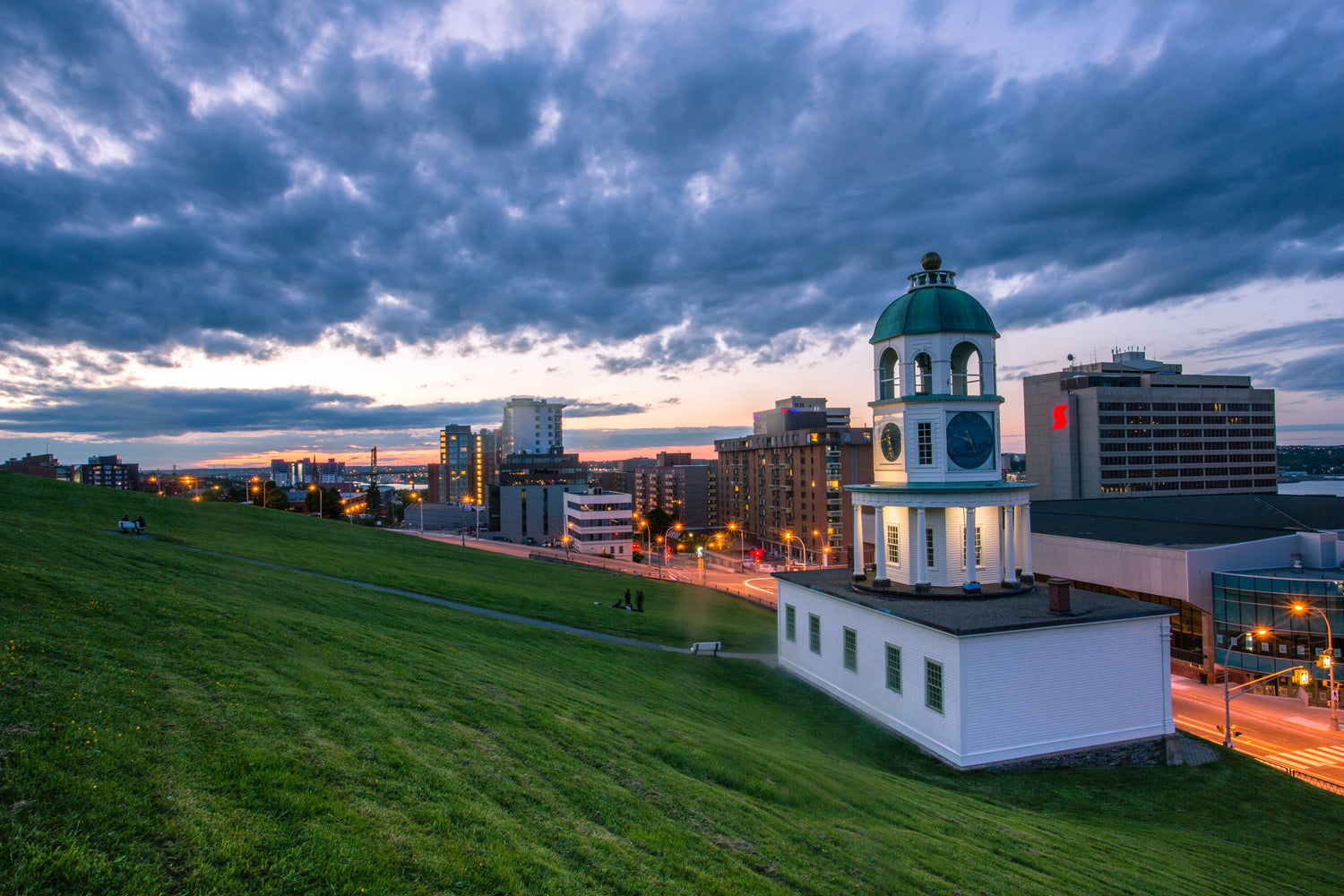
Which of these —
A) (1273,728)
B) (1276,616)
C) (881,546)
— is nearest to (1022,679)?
(881,546)

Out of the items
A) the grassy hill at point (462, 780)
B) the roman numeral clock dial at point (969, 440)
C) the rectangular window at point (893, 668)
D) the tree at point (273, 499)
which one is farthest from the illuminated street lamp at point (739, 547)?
the grassy hill at point (462, 780)

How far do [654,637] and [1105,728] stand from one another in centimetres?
2150

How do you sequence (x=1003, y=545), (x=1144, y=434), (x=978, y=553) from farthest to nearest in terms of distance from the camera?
(x=1144, y=434) → (x=978, y=553) → (x=1003, y=545)

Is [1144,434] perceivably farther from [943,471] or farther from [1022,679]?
[1022,679]

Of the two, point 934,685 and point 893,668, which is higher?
point 934,685

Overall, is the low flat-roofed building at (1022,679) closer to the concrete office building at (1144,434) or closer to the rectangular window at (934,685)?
the rectangular window at (934,685)

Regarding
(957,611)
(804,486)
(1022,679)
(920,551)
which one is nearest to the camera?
(1022,679)

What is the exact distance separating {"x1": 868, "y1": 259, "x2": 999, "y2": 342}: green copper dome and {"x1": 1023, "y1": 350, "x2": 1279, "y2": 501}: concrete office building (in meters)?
91.7

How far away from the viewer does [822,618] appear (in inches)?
1183

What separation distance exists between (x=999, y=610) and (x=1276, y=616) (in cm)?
3658

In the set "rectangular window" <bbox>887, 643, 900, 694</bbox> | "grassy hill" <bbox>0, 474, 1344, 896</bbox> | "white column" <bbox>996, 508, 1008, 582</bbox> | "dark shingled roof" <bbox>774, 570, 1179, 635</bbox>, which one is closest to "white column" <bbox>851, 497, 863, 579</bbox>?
"dark shingled roof" <bbox>774, 570, 1179, 635</bbox>

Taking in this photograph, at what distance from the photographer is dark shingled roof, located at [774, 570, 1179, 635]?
859 inches

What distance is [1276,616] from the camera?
44750mm

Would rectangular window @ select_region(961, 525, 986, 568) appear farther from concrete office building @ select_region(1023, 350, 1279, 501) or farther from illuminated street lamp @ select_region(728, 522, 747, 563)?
concrete office building @ select_region(1023, 350, 1279, 501)
